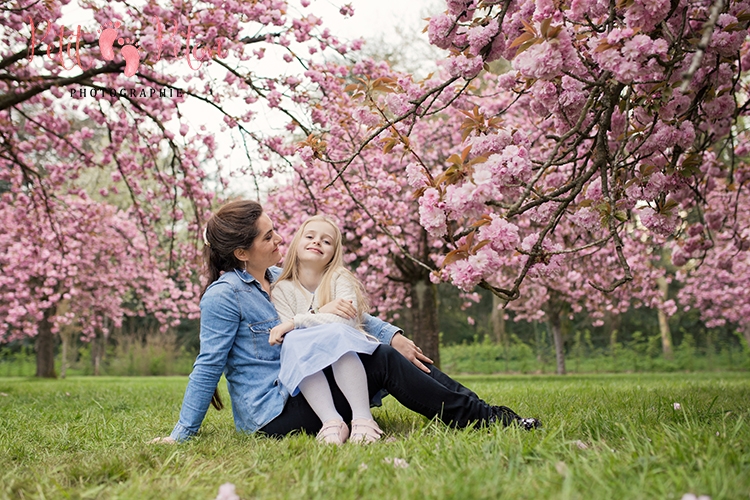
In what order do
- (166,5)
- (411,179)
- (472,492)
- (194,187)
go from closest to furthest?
(472,492) < (411,179) < (166,5) < (194,187)

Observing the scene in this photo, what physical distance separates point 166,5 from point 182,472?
13.4ft

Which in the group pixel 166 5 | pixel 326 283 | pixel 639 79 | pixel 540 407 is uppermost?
pixel 166 5

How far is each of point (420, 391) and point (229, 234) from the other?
3.52 ft

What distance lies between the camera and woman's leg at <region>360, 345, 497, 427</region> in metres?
2.46

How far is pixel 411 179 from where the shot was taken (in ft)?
7.79

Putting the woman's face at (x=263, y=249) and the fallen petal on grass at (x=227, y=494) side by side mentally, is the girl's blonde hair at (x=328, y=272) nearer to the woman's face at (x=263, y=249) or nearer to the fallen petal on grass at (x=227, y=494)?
the woman's face at (x=263, y=249)

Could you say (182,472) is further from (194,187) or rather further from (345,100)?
(194,187)

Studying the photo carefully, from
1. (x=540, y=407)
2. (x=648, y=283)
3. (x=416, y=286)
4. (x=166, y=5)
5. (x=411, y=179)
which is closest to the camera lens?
(x=411, y=179)

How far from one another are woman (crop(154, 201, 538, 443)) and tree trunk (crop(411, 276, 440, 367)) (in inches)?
236

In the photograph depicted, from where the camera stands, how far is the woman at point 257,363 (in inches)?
96.3

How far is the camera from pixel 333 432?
226cm

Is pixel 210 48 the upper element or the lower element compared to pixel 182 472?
upper

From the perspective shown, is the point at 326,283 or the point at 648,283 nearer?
the point at 326,283

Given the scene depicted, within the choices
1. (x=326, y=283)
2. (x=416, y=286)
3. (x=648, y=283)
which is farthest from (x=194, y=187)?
(x=648, y=283)
